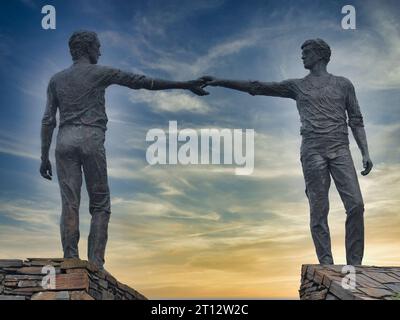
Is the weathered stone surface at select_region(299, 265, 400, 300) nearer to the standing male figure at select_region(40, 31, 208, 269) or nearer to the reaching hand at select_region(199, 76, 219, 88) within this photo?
the standing male figure at select_region(40, 31, 208, 269)

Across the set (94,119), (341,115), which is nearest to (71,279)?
(94,119)

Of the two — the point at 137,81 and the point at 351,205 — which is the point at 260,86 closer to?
the point at 137,81

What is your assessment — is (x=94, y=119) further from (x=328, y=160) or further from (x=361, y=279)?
(x=361, y=279)

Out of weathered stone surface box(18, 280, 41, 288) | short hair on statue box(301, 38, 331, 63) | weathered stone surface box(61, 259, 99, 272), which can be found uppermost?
short hair on statue box(301, 38, 331, 63)

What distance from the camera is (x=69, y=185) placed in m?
10.5

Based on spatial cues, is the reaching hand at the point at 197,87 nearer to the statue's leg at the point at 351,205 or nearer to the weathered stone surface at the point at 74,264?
the statue's leg at the point at 351,205

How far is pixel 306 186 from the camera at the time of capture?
11414mm

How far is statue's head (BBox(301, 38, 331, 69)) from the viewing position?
38.7 feet

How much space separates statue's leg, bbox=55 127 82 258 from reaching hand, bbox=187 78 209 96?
2.18m

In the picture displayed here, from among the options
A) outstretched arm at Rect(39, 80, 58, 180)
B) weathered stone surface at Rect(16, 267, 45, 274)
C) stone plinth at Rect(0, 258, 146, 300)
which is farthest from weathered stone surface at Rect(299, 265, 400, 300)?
outstretched arm at Rect(39, 80, 58, 180)

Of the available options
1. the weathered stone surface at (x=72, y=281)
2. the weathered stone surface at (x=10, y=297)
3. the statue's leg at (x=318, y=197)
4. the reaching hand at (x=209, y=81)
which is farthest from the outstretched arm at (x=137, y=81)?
the weathered stone surface at (x=10, y=297)

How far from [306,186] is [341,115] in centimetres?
135

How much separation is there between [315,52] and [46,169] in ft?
16.2

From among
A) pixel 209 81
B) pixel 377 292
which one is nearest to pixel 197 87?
pixel 209 81
